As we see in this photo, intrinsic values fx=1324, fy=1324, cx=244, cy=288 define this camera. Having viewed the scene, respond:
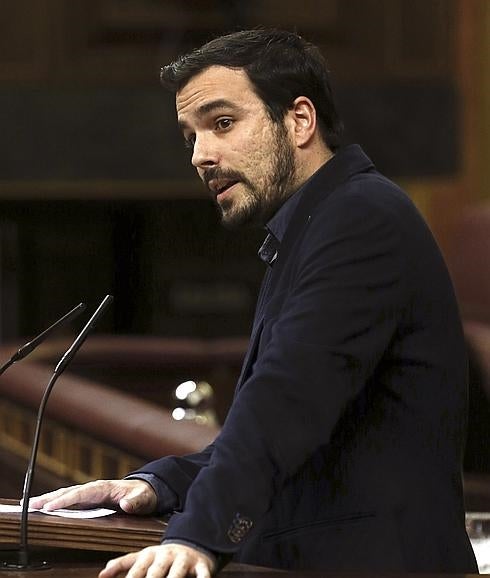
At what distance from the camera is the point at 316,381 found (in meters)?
1.31

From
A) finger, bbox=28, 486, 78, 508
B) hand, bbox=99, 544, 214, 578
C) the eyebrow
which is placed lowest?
hand, bbox=99, 544, 214, 578

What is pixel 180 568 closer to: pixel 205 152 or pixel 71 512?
pixel 71 512

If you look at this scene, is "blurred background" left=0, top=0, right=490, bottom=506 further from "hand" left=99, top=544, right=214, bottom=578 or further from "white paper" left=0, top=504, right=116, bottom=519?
"hand" left=99, top=544, right=214, bottom=578

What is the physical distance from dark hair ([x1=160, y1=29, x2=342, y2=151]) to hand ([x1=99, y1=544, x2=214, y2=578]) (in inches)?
21.8

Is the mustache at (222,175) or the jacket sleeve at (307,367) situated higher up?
the mustache at (222,175)

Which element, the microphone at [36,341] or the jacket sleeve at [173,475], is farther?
the jacket sleeve at [173,475]

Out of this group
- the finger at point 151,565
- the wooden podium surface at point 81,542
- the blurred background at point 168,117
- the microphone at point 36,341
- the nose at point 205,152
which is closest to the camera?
the finger at point 151,565

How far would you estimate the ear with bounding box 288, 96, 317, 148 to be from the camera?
1561mm

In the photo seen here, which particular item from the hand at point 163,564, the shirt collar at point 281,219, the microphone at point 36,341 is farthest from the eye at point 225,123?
the hand at point 163,564

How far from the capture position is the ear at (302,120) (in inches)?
61.4

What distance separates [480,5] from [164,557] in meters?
5.66

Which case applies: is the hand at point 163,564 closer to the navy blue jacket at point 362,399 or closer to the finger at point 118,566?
the finger at point 118,566

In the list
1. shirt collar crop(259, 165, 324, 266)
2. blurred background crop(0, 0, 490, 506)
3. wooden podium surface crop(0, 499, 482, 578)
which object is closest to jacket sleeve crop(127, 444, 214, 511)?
wooden podium surface crop(0, 499, 482, 578)

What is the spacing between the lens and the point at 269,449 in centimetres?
128
